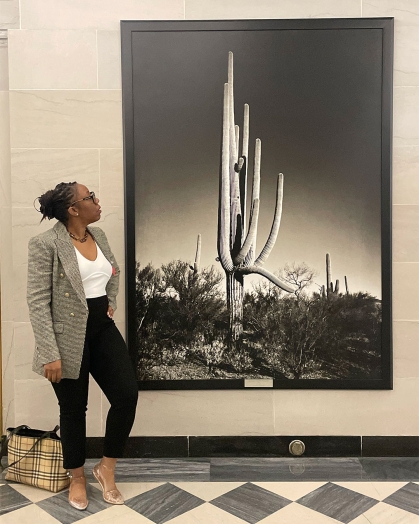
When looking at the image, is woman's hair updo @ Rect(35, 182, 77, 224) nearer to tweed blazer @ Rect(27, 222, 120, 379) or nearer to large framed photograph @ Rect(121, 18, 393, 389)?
tweed blazer @ Rect(27, 222, 120, 379)

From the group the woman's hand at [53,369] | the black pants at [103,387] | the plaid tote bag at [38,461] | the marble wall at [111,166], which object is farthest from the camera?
the marble wall at [111,166]

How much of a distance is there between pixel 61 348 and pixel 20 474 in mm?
750

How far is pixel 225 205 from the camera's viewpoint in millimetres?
2689

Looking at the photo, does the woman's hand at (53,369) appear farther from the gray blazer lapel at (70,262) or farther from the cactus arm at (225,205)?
the cactus arm at (225,205)

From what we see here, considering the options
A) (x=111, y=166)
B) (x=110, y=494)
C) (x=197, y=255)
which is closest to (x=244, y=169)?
(x=197, y=255)

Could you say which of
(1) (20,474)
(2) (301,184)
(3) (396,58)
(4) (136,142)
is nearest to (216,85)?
(4) (136,142)

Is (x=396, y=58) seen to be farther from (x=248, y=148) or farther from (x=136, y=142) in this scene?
(x=136, y=142)

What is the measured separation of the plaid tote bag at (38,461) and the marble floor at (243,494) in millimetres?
45

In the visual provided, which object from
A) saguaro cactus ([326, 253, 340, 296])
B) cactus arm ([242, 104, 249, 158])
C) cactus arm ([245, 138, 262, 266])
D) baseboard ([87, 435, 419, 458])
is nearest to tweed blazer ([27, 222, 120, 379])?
baseboard ([87, 435, 419, 458])

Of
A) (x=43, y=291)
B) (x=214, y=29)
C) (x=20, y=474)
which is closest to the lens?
(x=43, y=291)

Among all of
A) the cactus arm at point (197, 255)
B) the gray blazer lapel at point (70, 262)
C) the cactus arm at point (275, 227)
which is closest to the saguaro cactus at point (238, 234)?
the cactus arm at point (275, 227)

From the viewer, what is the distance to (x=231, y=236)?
270 cm

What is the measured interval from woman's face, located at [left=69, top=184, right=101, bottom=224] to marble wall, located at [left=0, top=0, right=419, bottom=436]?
0.42 metres

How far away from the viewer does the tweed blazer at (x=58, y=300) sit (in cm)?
215
